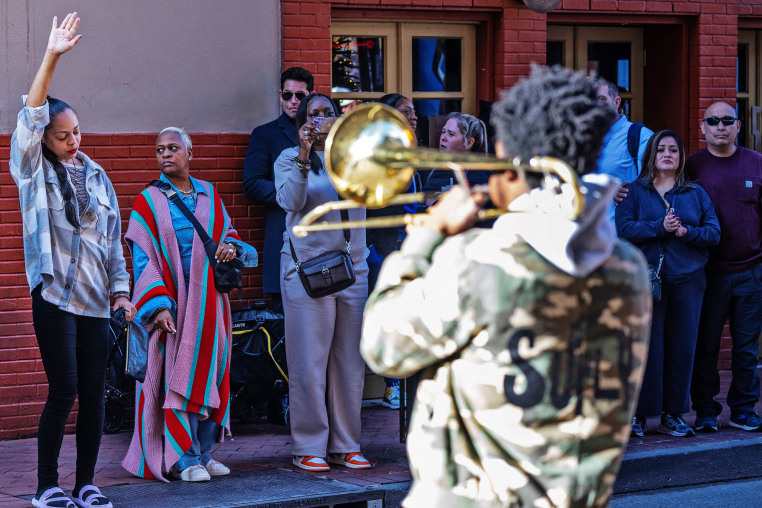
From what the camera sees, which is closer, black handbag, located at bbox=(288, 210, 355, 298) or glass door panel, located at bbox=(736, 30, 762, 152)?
black handbag, located at bbox=(288, 210, 355, 298)

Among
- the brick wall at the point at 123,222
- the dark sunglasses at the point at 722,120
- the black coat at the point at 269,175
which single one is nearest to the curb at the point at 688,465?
the dark sunglasses at the point at 722,120

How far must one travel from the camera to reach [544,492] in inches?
103

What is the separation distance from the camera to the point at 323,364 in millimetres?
6324

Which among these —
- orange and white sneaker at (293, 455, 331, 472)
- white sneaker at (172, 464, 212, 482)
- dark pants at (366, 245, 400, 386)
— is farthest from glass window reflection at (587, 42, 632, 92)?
white sneaker at (172, 464, 212, 482)

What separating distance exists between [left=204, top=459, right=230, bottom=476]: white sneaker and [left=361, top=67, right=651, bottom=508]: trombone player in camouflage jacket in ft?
12.1

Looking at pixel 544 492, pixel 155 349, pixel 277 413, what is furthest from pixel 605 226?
pixel 277 413

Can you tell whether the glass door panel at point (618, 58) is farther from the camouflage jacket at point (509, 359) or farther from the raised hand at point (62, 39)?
the camouflage jacket at point (509, 359)

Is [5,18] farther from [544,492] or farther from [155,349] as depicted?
[544,492]

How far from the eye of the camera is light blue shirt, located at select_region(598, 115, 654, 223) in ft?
24.4

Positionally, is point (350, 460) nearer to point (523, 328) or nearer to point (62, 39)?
point (62, 39)

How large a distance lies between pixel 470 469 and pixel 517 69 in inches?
251

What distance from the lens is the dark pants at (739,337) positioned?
7535mm

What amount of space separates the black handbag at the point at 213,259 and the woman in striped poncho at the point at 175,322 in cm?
3

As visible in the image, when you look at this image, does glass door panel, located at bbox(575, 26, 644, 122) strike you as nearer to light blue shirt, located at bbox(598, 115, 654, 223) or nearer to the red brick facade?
the red brick facade
